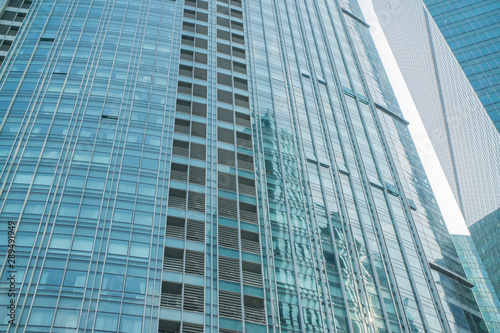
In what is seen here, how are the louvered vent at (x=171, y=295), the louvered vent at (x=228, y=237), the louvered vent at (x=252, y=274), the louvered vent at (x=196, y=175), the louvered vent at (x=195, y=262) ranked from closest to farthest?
1. the louvered vent at (x=171, y=295)
2. the louvered vent at (x=195, y=262)
3. the louvered vent at (x=252, y=274)
4. the louvered vent at (x=228, y=237)
5. the louvered vent at (x=196, y=175)

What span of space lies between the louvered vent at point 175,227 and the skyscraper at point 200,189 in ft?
0.45

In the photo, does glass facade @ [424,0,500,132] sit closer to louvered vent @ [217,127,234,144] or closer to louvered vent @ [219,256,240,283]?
louvered vent @ [217,127,234,144]

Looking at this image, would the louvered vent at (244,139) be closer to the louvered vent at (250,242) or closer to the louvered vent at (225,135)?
the louvered vent at (225,135)

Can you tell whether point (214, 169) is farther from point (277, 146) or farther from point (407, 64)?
point (407, 64)

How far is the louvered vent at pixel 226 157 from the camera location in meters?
52.8

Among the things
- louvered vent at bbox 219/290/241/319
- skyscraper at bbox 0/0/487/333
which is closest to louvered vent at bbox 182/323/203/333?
skyscraper at bbox 0/0/487/333

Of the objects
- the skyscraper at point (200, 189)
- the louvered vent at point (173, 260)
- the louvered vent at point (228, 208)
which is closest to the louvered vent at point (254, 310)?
the skyscraper at point (200, 189)

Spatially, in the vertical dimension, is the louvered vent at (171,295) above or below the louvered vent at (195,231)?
below

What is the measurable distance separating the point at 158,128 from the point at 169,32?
61.6 ft

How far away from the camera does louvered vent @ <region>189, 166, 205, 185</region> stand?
49.8 m

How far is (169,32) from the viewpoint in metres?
66.4

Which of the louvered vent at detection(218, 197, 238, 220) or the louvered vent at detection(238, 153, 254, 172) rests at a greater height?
the louvered vent at detection(238, 153, 254, 172)

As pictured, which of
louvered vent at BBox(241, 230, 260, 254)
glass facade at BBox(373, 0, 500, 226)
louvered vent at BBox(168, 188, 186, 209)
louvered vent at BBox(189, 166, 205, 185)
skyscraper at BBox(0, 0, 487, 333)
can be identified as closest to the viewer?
skyscraper at BBox(0, 0, 487, 333)

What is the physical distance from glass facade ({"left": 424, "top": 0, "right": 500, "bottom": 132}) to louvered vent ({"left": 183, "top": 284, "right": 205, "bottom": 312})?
217ft
